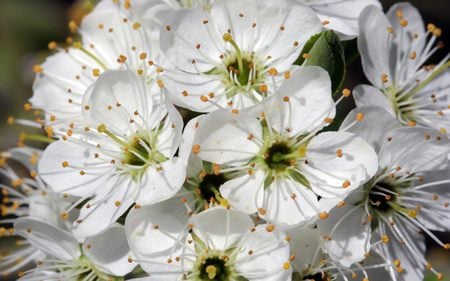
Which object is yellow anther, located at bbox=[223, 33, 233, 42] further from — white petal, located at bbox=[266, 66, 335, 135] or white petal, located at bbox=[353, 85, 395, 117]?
white petal, located at bbox=[353, 85, 395, 117]

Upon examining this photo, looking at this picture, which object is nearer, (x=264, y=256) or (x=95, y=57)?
(x=264, y=256)

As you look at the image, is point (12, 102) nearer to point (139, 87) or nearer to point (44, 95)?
point (44, 95)

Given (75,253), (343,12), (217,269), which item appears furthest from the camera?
(343,12)

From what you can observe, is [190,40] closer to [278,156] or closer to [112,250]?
[278,156]

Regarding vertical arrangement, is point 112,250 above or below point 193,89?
below

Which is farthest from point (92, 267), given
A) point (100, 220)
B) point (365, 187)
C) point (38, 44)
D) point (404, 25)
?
point (38, 44)

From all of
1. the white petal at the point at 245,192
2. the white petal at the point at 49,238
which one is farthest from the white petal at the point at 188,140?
the white petal at the point at 49,238

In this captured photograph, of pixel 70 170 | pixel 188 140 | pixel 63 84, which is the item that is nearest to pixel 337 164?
pixel 188 140
